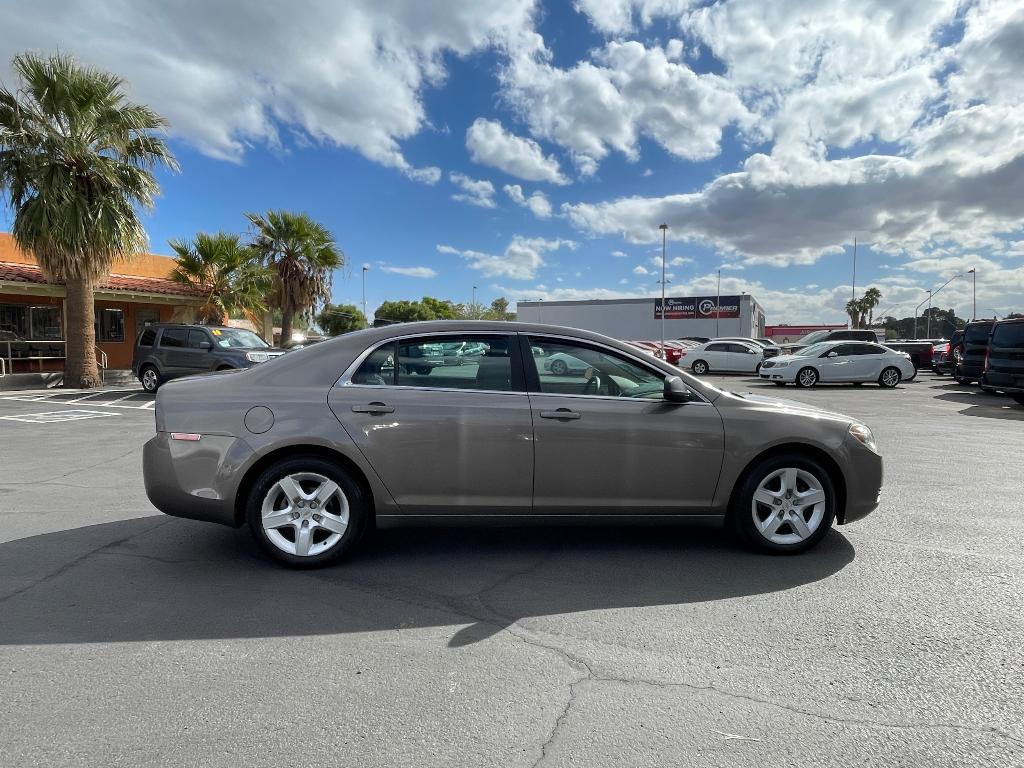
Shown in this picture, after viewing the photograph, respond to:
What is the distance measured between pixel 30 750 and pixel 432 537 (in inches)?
101

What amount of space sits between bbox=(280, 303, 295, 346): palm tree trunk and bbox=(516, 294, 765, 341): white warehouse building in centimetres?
3100

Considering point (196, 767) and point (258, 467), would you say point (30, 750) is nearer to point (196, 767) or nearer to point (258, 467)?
point (196, 767)

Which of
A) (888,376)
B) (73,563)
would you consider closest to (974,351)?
(888,376)

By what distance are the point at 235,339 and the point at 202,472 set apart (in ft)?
41.1

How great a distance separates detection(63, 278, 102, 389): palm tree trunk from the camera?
52.8 ft

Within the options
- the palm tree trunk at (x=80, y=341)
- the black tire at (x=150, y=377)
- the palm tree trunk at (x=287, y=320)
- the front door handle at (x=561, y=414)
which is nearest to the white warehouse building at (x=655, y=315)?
the palm tree trunk at (x=287, y=320)

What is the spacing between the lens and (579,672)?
268cm

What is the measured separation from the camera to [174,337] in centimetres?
1493

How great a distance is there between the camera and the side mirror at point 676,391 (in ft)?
12.6

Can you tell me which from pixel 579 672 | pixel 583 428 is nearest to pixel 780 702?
pixel 579 672

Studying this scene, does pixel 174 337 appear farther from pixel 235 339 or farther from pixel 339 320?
pixel 339 320

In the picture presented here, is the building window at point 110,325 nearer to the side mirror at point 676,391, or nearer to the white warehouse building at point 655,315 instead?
the side mirror at point 676,391

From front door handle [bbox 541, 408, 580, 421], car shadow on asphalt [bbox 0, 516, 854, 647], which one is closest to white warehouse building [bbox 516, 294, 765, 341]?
car shadow on asphalt [bbox 0, 516, 854, 647]

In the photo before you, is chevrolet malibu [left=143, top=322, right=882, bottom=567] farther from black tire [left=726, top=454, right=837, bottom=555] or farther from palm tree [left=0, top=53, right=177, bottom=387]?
palm tree [left=0, top=53, right=177, bottom=387]
